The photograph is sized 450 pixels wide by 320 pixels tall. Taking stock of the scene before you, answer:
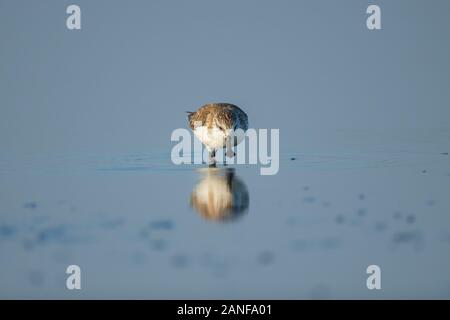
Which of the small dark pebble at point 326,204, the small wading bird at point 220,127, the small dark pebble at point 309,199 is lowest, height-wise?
the small dark pebble at point 326,204

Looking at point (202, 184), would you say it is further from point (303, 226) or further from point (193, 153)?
point (193, 153)

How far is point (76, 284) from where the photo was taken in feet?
24.3

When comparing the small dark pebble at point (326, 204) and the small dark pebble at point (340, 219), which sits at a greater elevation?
the small dark pebble at point (326, 204)

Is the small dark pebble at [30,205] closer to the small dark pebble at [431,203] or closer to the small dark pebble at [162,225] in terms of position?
the small dark pebble at [162,225]

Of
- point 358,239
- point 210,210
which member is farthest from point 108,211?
point 358,239

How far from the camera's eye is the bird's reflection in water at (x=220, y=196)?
9.46m

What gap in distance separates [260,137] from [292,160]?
235 cm

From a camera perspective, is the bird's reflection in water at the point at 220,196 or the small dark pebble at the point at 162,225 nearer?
the small dark pebble at the point at 162,225

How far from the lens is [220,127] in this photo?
13.3m

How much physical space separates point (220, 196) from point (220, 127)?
3124mm

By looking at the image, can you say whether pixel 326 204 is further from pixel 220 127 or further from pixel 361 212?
pixel 220 127

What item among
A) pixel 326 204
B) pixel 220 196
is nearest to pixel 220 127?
pixel 220 196

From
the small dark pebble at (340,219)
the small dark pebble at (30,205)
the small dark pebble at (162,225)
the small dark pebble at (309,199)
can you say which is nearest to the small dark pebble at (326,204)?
the small dark pebble at (309,199)

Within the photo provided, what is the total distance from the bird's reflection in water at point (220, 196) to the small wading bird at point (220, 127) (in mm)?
1231
